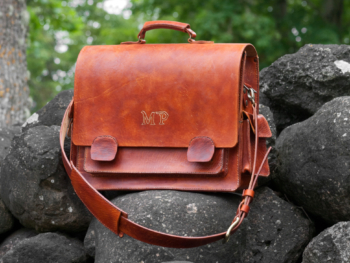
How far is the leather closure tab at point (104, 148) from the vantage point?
206 centimetres

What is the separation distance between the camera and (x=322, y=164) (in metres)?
2.05

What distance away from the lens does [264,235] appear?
2.13m

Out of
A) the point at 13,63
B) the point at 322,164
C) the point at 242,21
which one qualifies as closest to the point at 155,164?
the point at 322,164

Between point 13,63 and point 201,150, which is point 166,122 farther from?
point 13,63

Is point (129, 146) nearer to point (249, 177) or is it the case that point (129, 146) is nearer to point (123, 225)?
point (123, 225)

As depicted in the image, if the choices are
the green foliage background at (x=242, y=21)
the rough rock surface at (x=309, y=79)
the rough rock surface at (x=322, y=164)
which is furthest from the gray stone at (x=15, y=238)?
the green foliage background at (x=242, y=21)

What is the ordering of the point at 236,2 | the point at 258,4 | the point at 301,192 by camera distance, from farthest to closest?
the point at 258,4, the point at 236,2, the point at 301,192

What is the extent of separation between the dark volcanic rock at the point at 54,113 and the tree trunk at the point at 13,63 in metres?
1.90

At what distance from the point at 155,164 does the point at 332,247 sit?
89cm

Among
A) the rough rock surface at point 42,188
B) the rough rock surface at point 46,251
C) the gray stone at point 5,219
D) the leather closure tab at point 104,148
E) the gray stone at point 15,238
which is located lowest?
the gray stone at point 15,238

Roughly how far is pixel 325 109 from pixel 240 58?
0.56 metres

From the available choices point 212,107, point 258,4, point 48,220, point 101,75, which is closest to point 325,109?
point 212,107

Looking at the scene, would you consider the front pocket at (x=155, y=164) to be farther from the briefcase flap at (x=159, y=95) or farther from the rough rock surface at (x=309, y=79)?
the rough rock surface at (x=309, y=79)

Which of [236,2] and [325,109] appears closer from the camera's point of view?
[325,109]
